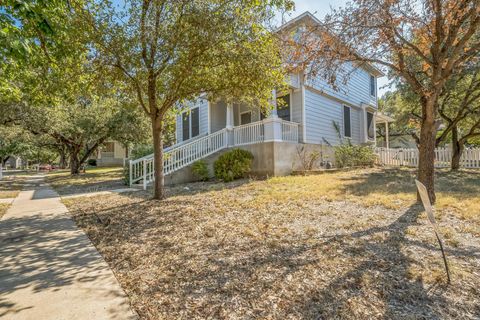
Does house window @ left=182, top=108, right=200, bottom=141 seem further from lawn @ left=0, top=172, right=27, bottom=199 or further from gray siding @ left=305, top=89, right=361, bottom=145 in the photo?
lawn @ left=0, top=172, right=27, bottom=199

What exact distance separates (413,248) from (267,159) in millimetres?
7422

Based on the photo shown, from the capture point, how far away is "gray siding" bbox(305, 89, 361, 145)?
1256 cm

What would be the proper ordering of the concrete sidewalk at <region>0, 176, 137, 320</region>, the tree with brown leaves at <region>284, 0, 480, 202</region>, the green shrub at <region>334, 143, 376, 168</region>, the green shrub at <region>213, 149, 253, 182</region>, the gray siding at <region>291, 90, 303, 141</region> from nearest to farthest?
the concrete sidewalk at <region>0, 176, 137, 320</region>, the tree with brown leaves at <region>284, 0, 480, 202</region>, the green shrub at <region>213, 149, 253, 182</region>, the gray siding at <region>291, 90, 303, 141</region>, the green shrub at <region>334, 143, 376, 168</region>

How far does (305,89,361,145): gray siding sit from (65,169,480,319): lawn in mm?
7072

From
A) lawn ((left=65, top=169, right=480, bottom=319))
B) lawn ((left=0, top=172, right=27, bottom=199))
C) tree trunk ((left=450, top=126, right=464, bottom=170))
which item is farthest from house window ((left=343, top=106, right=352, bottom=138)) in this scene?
lawn ((left=0, top=172, right=27, bottom=199))

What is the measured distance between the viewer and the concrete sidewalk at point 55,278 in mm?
2131

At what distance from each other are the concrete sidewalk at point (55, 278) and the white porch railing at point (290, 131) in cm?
851

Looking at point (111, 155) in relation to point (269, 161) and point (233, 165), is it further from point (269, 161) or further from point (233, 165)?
point (269, 161)

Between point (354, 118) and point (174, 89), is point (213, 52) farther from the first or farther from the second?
point (354, 118)

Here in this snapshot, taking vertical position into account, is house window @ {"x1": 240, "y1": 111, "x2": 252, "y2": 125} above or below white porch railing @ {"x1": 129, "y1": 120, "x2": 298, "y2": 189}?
above

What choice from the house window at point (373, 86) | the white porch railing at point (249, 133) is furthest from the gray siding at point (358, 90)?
the white porch railing at point (249, 133)

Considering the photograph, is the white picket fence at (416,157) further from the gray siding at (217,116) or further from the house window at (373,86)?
the gray siding at (217,116)

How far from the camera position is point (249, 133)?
11.4m

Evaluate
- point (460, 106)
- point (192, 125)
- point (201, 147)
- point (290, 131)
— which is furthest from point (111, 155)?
point (460, 106)
